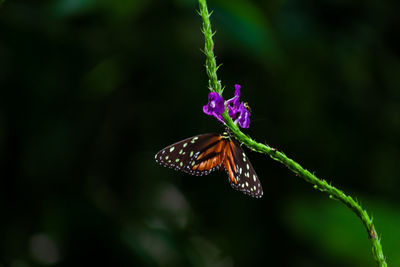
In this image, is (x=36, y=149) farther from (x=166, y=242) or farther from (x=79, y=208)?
(x=166, y=242)

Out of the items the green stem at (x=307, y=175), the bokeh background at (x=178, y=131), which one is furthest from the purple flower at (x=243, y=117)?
the bokeh background at (x=178, y=131)

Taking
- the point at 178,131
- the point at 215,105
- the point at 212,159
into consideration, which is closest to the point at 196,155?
the point at 212,159

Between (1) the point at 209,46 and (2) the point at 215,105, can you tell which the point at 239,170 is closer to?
(2) the point at 215,105

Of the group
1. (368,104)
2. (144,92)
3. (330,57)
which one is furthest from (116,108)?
(368,104)

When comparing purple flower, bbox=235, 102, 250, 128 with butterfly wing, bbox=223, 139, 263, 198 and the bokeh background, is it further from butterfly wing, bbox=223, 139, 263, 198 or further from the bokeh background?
the bokeh background

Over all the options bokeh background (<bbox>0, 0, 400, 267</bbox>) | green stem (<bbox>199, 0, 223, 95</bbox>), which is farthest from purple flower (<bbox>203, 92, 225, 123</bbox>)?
bokeh background (<bbox>0, 0, 400, 267</bbox>)

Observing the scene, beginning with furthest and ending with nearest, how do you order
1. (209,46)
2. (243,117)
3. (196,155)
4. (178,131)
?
(178,131) < (196,155) < (243,117) < (209,46)

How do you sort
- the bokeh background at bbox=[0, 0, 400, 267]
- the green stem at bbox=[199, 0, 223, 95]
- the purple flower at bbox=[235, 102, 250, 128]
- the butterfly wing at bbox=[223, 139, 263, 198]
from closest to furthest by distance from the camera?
the green stem at bbox=[199, 0, 223, 95] → the purple flower at bbox=[235, 102, 250, 128] → the butterfly wing at bbox=[223, 139, 263, 198] → the bokeh background at bbox=[0, 0, 400, 267]
